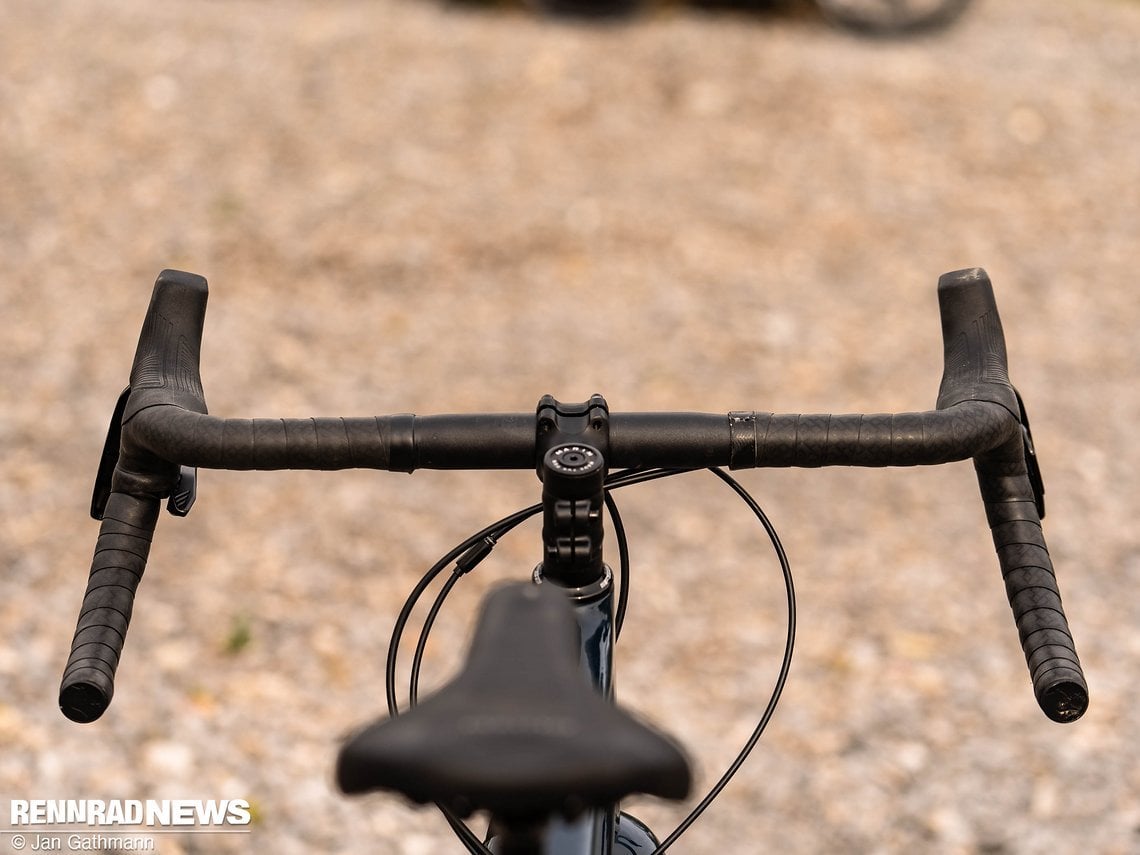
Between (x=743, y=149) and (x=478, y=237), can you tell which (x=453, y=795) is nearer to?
(x=478, y=237)

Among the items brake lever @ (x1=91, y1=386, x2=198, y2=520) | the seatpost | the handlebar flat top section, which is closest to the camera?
the seatpost

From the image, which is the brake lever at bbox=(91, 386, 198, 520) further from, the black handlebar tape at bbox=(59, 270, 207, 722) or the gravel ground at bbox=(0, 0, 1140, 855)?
the gravel ground at bbox=(0, 0, 1140, 855)

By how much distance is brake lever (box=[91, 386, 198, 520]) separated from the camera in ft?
6.19

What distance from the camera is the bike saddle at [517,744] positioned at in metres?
1.06

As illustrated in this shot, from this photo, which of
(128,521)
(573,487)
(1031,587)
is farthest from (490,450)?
(1031,587)

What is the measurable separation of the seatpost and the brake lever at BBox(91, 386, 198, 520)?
57 centimetres

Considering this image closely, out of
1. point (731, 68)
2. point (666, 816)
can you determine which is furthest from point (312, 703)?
point (731, 68)

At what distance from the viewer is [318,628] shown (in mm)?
4762

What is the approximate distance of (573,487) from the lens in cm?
160

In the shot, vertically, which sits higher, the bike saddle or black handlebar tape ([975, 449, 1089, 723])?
black handlebar tape ([975, 449, 1089, 723])

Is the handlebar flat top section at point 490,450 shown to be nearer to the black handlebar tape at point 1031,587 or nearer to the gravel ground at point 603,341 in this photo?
the black handlebar tape at point 1031,587

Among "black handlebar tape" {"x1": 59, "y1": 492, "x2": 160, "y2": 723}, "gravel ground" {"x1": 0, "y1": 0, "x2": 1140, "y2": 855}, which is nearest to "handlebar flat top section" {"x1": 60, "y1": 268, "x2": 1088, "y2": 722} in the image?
"black handlebar tape" {"x1": 59, "y1": 492, "x2": 160, "y2": 723}

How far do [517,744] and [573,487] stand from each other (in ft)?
1.86

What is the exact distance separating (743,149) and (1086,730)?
15.3 feet
